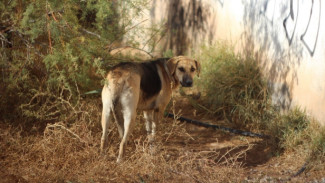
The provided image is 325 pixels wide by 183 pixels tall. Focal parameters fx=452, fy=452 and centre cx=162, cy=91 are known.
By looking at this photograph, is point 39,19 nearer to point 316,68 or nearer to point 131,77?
point 131,77

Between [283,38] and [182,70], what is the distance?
5.40ft

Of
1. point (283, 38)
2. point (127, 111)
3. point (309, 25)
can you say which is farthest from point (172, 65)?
point (309, 25)

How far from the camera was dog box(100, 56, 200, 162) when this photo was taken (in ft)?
16.8

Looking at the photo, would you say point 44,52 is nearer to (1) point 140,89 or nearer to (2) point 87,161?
(1) point 140,89

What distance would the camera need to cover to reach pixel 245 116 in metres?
6.96

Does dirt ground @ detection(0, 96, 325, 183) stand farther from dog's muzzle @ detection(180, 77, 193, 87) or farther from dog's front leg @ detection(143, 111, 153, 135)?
dog's muzzle @ detection(180, 77, 193, 87)

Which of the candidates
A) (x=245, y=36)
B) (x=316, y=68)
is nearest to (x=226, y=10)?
(x=245, y=36)

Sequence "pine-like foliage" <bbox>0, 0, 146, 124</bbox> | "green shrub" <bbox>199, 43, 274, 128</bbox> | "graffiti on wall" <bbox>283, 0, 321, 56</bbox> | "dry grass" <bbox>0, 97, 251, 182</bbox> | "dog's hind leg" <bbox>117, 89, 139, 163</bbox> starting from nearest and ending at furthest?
"dry grass" <bbox>0, 97, 251, 182</bbox> < "dog's hind leg" <bbox>117, 89, 139, 163</bbox> < "pine-like foliage" <bbox>0, 0, 146, 124</bbox> < "graffiti on wall" <bbox>283, 0, 321, 56</bbox> < "green shrub" <bbox>199, 43, 274, 128</bbox>

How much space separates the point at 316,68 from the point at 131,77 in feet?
8.17

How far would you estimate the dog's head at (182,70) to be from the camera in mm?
6047

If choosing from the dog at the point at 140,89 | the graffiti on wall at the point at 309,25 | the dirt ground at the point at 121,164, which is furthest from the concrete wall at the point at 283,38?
the dog at the point at 140,89

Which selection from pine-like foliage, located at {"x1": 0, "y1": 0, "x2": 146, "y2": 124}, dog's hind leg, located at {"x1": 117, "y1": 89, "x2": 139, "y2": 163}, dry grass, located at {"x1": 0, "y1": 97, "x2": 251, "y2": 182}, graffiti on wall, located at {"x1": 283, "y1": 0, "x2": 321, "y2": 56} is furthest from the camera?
graffiti on wall, located at {"x1": 283, "y1": 0, "x2": 321, "y2": 56}

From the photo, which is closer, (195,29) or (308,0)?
(308,0)

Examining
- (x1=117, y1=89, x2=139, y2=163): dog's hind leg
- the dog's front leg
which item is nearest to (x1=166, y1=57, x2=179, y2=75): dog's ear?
the dog's front leg
